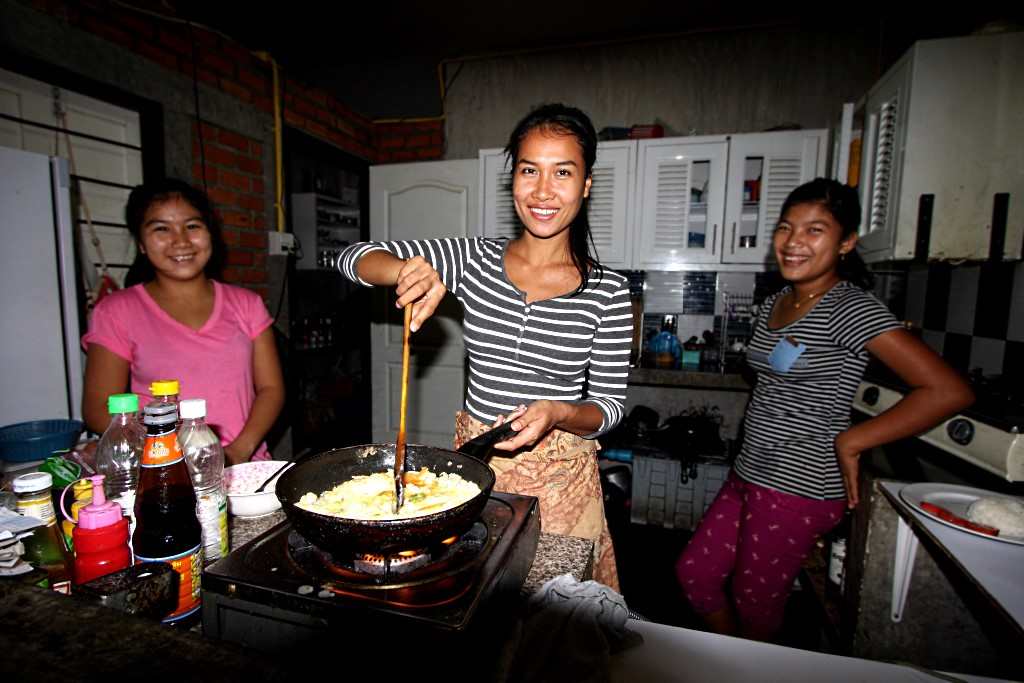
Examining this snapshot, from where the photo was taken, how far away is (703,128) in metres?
3.58

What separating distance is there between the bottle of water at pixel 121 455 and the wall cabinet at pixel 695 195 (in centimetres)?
260

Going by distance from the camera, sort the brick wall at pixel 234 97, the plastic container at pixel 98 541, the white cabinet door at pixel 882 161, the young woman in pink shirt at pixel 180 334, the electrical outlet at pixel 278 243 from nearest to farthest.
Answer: the plastic container at pixel 98 541 → the young woman in pink shirt at pixel 180 334 → the white cabinet door at pixel 882 161 → the brick wall at pixel 234 97 → the electrical outlet at pixel 278 243

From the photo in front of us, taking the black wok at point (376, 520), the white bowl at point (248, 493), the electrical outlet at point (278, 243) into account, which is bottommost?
the white bowl at point (248, 493)

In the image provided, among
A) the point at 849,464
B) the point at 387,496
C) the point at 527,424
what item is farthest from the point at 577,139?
the point at 849,464

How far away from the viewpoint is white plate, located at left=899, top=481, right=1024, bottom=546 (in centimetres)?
129

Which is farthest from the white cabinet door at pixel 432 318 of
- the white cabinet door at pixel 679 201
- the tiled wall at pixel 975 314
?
the tiled wall at pixel 975 314

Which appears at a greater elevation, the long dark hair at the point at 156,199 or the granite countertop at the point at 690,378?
the long dark hair at the point at 156,199

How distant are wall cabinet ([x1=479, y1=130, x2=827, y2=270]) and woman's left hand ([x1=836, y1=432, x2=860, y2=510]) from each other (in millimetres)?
1752

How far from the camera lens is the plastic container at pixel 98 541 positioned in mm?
670

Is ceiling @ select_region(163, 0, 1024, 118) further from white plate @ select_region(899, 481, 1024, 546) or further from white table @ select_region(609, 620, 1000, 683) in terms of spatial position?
white table @ select_region(609, 620, 1000, 683)

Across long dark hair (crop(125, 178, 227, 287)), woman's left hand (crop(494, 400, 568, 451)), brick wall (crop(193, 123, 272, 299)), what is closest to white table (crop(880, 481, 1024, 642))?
woman's left hand (crop(494, 400, 568, 451))

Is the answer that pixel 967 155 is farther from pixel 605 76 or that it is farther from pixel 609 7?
pixel 605 76

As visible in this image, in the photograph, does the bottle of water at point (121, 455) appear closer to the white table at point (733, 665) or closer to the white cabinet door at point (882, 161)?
the white table at point (733, 665)

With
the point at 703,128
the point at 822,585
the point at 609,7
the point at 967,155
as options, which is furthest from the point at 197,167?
the point at 822,585
